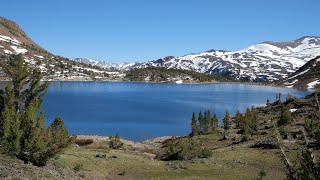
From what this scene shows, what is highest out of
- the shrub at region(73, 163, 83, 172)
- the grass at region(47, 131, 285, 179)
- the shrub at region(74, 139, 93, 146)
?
the shrub at region(73, 163, 83, 172)

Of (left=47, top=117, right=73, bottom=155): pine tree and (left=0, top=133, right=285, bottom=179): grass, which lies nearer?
(left=47, top=117, right=73, bottom=155): pine tree

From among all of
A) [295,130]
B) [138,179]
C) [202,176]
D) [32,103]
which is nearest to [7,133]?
[32,103]

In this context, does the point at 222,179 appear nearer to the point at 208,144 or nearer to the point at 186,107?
the point at 208,144

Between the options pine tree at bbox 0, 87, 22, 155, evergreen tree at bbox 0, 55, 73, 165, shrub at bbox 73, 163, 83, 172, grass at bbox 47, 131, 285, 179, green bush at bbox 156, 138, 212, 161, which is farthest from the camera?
green bush at bbox 156, 138, 212, 161

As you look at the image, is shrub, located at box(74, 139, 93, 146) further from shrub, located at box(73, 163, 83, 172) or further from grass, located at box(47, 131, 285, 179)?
shrub, located at box(73, 163, 83, 172)

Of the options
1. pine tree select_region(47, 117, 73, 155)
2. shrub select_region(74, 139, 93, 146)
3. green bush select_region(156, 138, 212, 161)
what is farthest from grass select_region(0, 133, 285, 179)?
shrub select_region(74, 139, 93, 146)

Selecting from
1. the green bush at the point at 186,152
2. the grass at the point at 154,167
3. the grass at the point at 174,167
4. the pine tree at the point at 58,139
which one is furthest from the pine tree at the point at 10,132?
the green bush at the point at 186,152

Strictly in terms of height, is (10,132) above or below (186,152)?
above

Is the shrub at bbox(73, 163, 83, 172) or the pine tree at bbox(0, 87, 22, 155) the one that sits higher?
the pine tree at bbox(0, 87, 22, 155)

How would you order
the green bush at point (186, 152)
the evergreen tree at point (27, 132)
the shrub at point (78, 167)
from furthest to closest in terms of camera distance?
the green bush at point (186, 152) < the shrub at point (78, 167) < the evergreen tree at point (27, 132)

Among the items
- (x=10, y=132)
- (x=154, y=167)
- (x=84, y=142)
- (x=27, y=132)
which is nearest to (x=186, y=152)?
(x=154, y=167)

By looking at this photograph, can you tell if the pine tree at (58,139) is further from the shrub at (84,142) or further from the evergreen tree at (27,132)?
the shrub at (84,142)

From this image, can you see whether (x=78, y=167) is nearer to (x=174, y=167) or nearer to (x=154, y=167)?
(x=154, y=167)

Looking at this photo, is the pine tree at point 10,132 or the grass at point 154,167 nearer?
the pine tree at point 10,132
